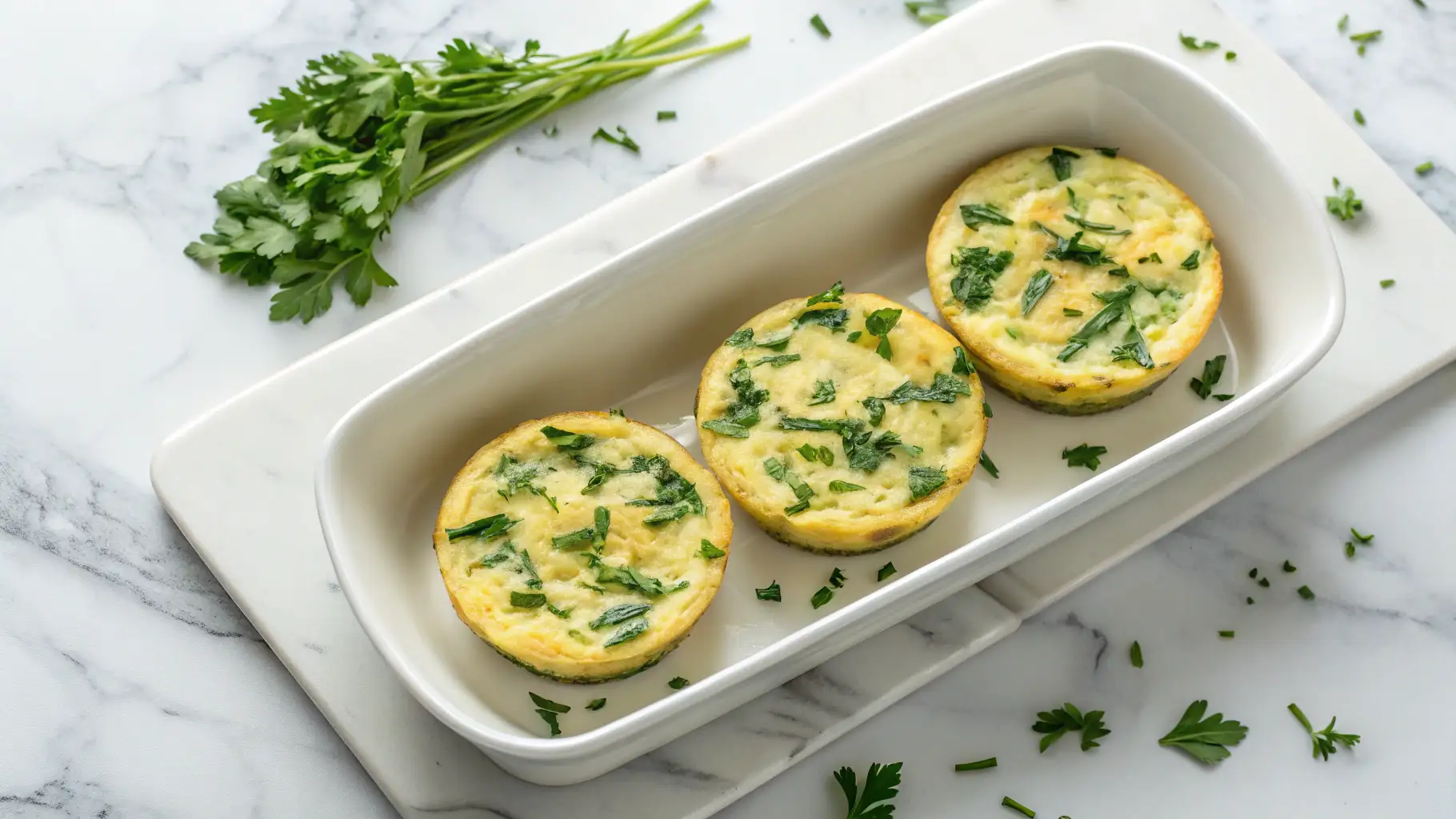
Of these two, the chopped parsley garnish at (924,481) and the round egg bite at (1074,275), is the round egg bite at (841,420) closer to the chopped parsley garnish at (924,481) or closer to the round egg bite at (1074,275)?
the chopped parsley garnish at (924,481)

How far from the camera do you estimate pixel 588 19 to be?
390cm

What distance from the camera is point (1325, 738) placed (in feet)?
10.4

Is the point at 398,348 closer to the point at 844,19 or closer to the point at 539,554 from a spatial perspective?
the point at 539,554

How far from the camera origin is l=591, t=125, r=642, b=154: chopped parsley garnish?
3721 millimetres

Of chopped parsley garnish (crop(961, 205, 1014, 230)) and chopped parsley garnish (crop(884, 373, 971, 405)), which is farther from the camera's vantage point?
chopped parsley garnish (crop(961, 205, 1014, 230))

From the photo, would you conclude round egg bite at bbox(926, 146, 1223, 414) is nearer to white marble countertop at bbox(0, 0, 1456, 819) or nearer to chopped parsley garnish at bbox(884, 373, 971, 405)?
chopped parsley garnish at bbox(884, 373, 971, 405)

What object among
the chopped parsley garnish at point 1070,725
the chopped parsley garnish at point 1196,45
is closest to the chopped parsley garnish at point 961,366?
the chopped parsley garnish at point 1070,725

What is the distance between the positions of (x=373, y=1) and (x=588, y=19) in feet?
2.12

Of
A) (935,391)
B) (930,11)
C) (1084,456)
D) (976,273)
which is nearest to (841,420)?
(935,391)

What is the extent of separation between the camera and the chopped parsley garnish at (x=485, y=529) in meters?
2.88

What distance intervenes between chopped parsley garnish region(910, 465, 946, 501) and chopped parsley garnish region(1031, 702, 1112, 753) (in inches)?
25.6

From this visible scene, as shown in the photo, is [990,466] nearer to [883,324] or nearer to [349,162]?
[883,324]

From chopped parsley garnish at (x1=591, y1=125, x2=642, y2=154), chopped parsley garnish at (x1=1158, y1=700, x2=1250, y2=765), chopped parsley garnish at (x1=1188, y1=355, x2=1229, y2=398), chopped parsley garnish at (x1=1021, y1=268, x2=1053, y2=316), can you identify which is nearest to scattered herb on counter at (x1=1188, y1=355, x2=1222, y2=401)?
chopped parsley garnish at (x1=1188, y1=355, x2=1229, y2=398)

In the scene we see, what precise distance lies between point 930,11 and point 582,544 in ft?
6.59
